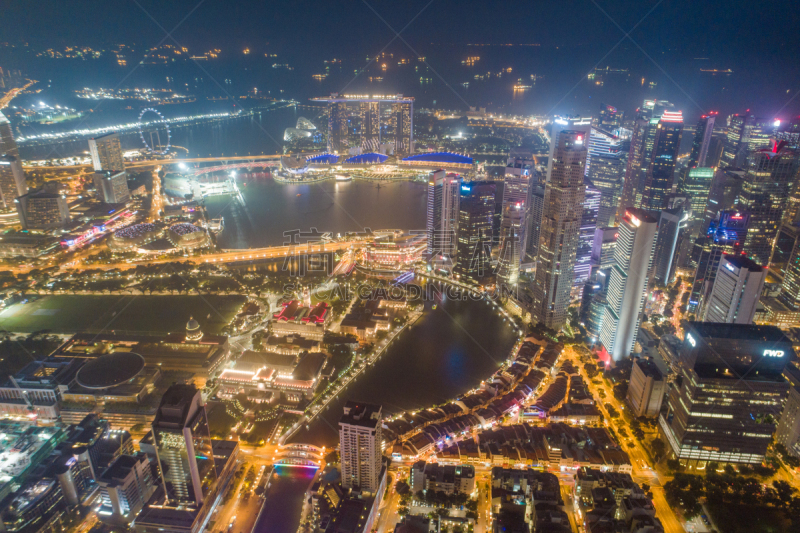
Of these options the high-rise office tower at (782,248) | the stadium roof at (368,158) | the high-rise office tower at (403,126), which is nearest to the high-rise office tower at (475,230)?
the high-rise office tower at (782,248)

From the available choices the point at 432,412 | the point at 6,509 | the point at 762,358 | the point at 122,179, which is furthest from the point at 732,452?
the point at 122,179

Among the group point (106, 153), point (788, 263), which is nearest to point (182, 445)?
point (788, 263)

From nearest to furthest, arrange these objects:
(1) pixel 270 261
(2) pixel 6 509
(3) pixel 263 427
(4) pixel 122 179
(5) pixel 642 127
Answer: (2) pixel 6 509
(3) pixel 263 427
(1) pixel 270 261
(5) pixel 642 127
(4) pixel 122 179

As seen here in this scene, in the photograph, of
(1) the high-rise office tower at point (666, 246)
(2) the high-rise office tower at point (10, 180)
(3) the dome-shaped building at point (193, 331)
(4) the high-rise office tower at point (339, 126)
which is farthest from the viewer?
(4) the high-rise office tower at point (339, 126)

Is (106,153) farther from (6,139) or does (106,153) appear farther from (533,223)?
(533,223)

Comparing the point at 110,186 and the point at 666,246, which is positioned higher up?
the point at 110,186

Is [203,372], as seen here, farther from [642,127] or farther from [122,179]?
[642,127]

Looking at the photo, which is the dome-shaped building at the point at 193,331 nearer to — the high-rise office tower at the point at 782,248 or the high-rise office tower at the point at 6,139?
the high-rise office tower at the point at 6,139
